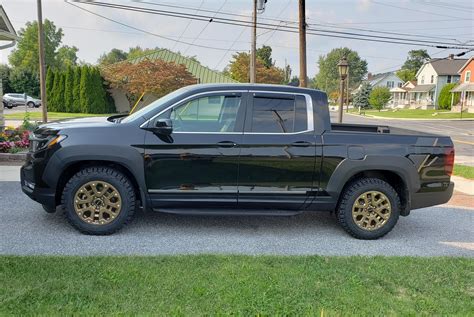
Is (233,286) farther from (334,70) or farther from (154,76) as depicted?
(334,70)

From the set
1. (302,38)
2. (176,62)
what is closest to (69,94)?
(176,62)

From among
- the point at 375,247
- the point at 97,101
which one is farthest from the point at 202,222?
the point at 97,101

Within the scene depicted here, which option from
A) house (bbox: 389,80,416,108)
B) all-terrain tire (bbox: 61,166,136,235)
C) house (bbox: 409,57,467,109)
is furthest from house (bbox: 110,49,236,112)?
house (bbox: 389,80,416,108)

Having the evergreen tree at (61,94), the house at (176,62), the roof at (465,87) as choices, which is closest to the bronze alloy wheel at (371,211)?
the house at (176,62)

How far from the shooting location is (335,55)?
377ft

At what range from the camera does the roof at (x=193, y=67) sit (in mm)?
31189

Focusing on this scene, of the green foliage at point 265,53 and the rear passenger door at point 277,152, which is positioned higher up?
the green foliage at point 265,53

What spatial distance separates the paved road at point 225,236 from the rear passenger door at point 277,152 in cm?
52

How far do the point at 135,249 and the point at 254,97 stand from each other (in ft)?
7.40

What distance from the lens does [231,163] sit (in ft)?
15.1

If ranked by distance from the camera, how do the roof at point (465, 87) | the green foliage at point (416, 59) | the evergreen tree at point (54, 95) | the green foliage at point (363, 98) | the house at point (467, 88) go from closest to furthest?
1. the evergreen tree at point (54, 95)
2. the roof at point (465, 87)
3. the house at point (467, 88)
4. the green foliage at point (363, 98)
5. the green foliage at point (416, 59)

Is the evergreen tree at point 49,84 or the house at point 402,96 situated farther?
the house at point 402,96

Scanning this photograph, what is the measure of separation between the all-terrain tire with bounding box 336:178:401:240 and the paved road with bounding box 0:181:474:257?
0.12m

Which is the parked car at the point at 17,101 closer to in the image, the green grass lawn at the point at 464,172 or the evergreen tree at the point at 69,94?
the evergreen tree at the point at 69,94
